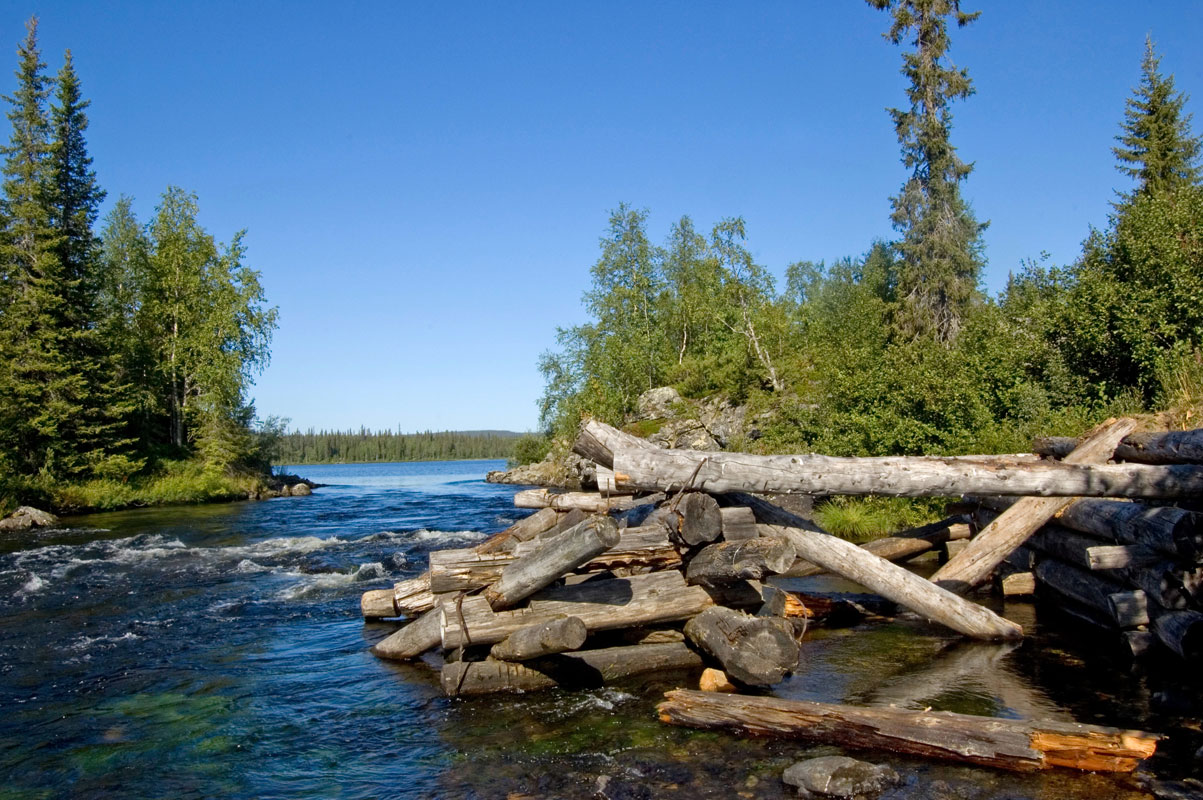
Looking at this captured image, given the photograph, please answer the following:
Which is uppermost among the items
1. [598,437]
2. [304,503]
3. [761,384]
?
[761,384]

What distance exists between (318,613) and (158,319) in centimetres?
3906

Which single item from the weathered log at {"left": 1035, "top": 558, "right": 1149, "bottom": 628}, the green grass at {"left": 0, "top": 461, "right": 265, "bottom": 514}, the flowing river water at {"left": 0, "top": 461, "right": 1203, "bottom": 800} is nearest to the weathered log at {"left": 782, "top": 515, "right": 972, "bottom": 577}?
the flowing river water at {"left": 0, "top": 461, "right": 1203, "bottom": 800}

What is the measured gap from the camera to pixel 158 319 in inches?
1709

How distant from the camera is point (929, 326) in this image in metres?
33.5

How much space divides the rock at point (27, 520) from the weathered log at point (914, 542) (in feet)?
85.9

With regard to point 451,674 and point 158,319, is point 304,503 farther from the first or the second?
point 451,674

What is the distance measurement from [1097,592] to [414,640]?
8328 millimetres

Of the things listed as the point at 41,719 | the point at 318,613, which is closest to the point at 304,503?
the point at 318,613

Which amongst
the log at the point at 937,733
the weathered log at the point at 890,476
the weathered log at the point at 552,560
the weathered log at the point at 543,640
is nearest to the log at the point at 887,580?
the weathered log at the point at 890,476

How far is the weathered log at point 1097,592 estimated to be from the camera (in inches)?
314

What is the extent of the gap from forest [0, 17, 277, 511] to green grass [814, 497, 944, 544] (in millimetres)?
28509

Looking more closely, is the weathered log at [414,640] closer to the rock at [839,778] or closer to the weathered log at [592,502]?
the weathered log at [592,502]

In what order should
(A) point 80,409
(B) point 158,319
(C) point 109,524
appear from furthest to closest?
(B) point 158,319, (A) point 80,409, (C) point 109,524

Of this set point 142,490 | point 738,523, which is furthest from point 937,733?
point 142,490
